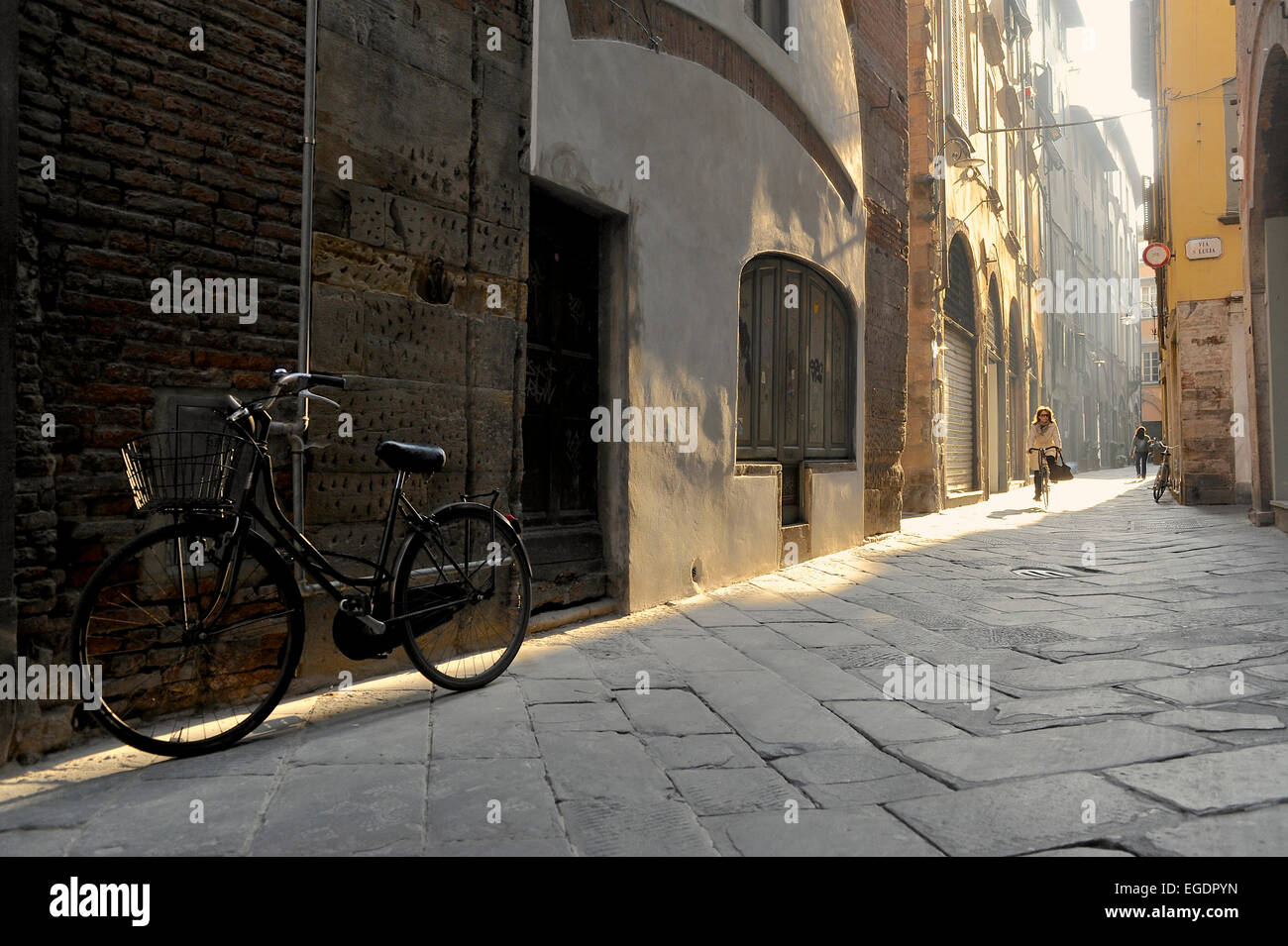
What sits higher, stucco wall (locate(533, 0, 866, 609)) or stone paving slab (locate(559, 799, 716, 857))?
stucco wall (locate(533, 0, 866, 609))

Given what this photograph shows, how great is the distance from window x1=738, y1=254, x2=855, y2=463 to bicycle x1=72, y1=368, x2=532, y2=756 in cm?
383

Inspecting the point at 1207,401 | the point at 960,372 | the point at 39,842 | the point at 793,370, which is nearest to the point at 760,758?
the point at 39,842

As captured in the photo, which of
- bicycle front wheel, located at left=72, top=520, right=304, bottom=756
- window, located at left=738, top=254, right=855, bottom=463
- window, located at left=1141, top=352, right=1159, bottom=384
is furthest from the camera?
window, located at left=1141, top=352, right=1159, bottom=384

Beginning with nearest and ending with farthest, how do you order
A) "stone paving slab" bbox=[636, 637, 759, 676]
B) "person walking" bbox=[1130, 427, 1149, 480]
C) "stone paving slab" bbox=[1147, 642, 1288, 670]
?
"stone paving slab" bbox=[1147, 642, 1288, 670], "stone paving slab" bbox=[636, 637, 759, 676], "person walking" bbox=[1130, 427, 1149, 480]

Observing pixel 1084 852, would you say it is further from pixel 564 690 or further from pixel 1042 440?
pixel 1042 440

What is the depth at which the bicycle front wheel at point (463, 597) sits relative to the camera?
3.51 metres

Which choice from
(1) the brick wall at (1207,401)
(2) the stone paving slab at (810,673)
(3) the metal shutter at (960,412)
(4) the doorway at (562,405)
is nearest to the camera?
(2) the stone paving slab at (810,673)

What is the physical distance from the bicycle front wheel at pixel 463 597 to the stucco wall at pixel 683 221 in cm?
137

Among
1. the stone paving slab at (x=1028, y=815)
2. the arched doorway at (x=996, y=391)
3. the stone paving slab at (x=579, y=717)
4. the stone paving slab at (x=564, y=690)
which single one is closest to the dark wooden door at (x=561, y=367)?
the stone paving slab at (x=564, y=690)

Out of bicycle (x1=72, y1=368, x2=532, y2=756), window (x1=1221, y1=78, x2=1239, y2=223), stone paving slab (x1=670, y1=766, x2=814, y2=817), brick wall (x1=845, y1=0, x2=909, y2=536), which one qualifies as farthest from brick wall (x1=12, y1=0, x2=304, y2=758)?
window (x1=1221, y1=78, x2=1239, y2=223)

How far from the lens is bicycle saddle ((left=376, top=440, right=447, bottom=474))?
11.2 feet

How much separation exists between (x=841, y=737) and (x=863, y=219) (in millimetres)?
6986

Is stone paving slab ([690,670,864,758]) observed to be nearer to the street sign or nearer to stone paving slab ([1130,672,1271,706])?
stone paving slab ([1130,672,1271,706])

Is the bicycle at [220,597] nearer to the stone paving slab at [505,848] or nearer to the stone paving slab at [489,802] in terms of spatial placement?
the stone paving slab at [489,802]
